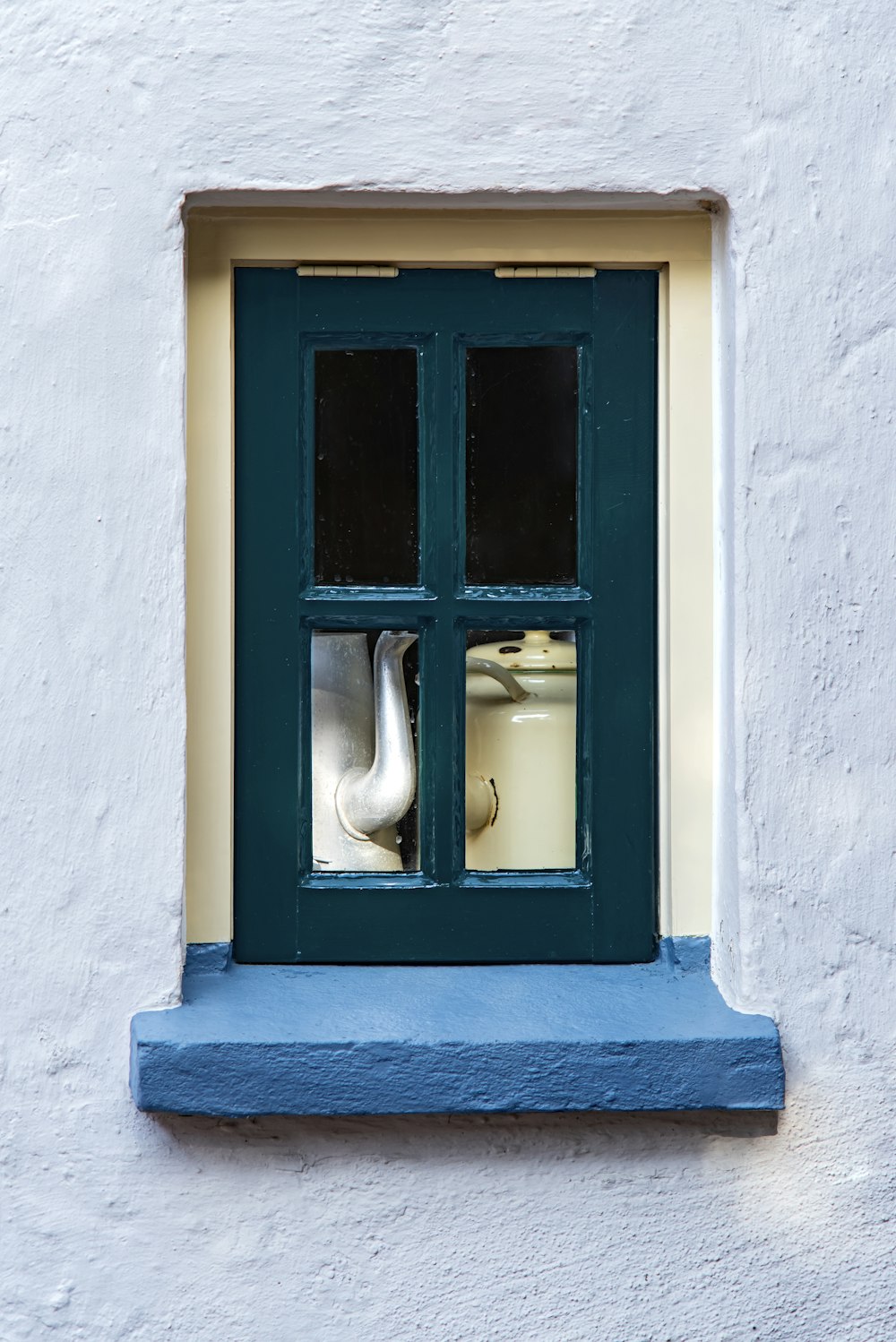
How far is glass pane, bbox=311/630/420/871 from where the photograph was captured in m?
2.31

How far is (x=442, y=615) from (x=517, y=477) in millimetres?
304

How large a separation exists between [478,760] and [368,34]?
1.33 metres

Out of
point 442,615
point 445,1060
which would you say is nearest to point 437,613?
point 442,615

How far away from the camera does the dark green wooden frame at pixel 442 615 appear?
225 cm

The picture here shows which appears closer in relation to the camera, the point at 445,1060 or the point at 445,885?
the point at 445,1060

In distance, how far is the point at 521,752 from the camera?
236 cm

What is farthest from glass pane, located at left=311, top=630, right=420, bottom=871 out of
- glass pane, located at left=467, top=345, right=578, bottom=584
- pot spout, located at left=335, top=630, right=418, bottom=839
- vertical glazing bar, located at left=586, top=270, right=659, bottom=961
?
vertical glazing bar, located at left=586, top=270, right=659, bottom=961

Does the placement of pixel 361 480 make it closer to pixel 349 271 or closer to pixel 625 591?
pixel 349 271

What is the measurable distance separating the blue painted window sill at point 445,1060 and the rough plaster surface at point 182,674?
0.33ft

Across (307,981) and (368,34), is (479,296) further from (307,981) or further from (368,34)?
(307,981)

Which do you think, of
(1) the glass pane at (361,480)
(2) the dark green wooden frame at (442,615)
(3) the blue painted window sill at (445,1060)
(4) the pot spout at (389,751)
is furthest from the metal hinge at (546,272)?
(3) the blue painted window sill at (445,1060)

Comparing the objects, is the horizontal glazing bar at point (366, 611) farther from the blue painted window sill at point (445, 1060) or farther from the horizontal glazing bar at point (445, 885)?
the blue painted window sill at point (445, 1060)

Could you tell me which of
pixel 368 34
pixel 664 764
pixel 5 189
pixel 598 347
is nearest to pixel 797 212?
pixel 598 347

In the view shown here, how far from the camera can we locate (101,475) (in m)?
2.10
